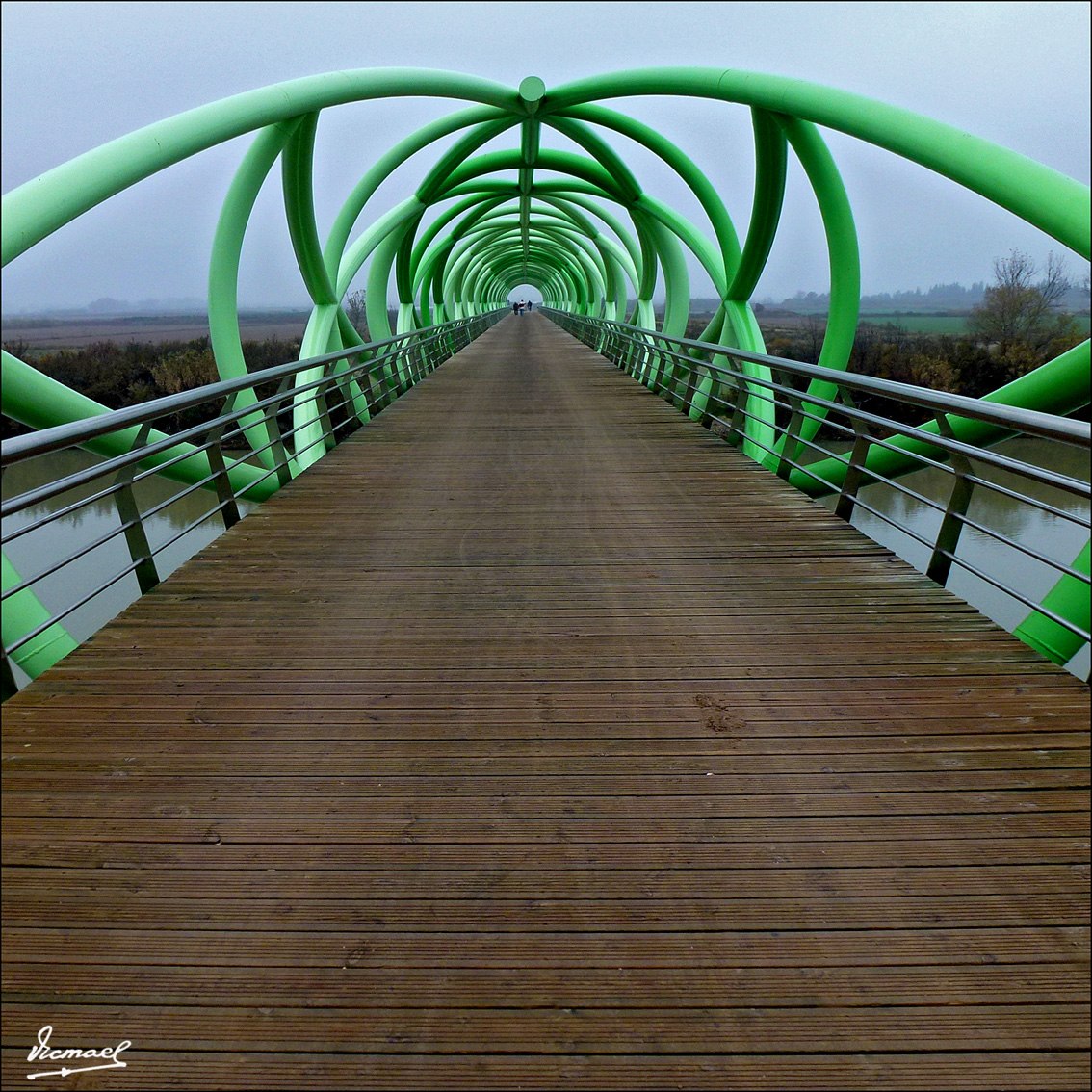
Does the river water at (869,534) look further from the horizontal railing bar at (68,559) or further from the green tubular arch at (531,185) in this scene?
the horizontal railing bar at (68,559)

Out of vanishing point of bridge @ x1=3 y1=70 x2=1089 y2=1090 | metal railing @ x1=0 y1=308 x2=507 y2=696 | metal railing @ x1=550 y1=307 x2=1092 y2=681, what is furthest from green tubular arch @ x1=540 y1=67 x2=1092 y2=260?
metal railing @ x1=0 y1=308 x2=507 y2=696

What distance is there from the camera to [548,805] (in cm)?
268

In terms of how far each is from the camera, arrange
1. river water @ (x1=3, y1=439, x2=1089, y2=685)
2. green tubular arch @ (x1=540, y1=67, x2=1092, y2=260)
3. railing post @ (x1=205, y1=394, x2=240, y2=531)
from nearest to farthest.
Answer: railing post @ (x1=205, y1=394, x2=240, y2=531) < green tubular arch @ (x1=540, y1=67, x2=1092, y2=260) < river water @ (x1=3, y1=439, x2=1089, y2=685)

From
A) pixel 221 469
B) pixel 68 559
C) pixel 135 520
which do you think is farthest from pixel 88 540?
pixel 68 559

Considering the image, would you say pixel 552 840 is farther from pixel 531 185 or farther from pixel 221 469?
pixel 531 185

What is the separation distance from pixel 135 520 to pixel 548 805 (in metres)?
2.91

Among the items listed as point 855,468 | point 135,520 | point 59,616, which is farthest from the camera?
point 855,468

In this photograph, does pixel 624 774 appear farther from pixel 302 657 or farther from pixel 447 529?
pixel 447 529

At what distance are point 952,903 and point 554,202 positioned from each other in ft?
135

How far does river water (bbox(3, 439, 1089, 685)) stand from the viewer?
36.8m

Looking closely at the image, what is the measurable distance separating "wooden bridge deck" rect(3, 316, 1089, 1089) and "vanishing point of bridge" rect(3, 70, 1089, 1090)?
0.04ft

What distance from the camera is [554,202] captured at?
3950 centimetres

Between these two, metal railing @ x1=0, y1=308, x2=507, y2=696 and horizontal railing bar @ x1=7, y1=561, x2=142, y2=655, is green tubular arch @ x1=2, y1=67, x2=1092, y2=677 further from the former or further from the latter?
horizontal railing bar @ x1=7, y1=561, x2=142, y2=655

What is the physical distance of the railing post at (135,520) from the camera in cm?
419
